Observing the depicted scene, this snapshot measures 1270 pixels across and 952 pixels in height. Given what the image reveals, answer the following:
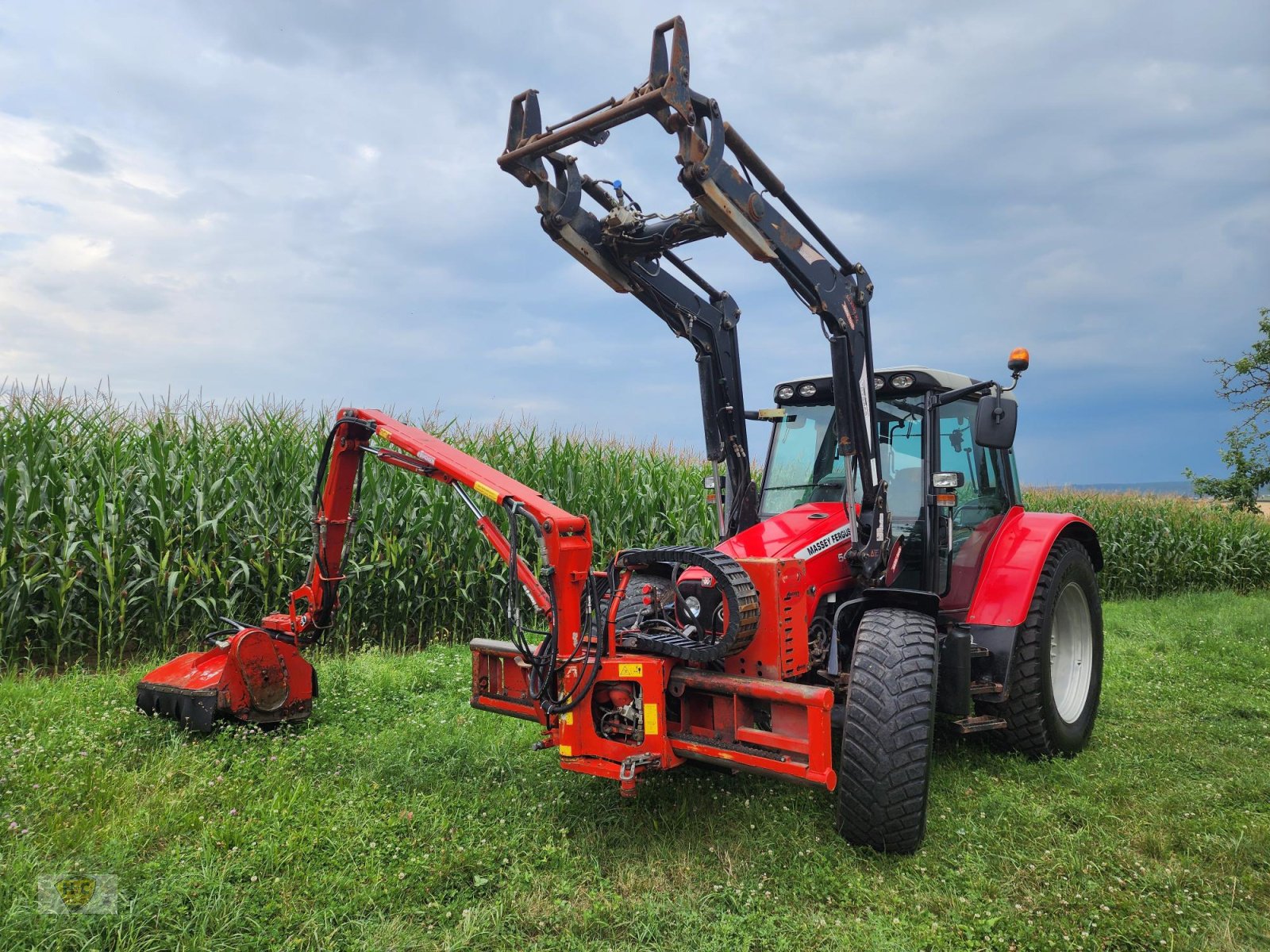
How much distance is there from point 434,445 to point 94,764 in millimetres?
2399

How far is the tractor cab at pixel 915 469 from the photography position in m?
4.91

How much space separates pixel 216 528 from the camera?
7.09 meters

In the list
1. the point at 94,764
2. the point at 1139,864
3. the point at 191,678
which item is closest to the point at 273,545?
the point at 191,678

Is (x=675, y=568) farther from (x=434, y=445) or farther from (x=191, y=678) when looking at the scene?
(x=191, y=678)

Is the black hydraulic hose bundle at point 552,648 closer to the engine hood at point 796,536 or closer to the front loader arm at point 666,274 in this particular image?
the engine hood at point 796,536

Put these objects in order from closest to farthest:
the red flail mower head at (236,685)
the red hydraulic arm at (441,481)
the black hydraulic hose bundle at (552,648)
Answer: the black hydraulic hose bundle at (552,648)
the red hydraulic arm at (441,481)
the red flail mower head at (236,685)

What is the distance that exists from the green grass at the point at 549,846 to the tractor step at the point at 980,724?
0.90ft

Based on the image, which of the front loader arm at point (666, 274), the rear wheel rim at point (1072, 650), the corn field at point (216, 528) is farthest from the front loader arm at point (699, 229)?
the corn field at point (216, 528)

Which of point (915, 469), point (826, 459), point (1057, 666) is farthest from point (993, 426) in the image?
point (1057, 666)

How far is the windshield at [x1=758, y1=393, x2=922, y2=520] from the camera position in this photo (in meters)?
5.13

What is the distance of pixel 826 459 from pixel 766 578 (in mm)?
1615

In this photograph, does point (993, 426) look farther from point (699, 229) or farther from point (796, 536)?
point (699, 229)

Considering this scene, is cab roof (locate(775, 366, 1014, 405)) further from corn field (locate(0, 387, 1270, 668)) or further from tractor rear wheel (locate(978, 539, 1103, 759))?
corn field (locate(0, 387, 1270, 668))

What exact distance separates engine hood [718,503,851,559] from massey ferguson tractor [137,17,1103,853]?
20 millimetres
